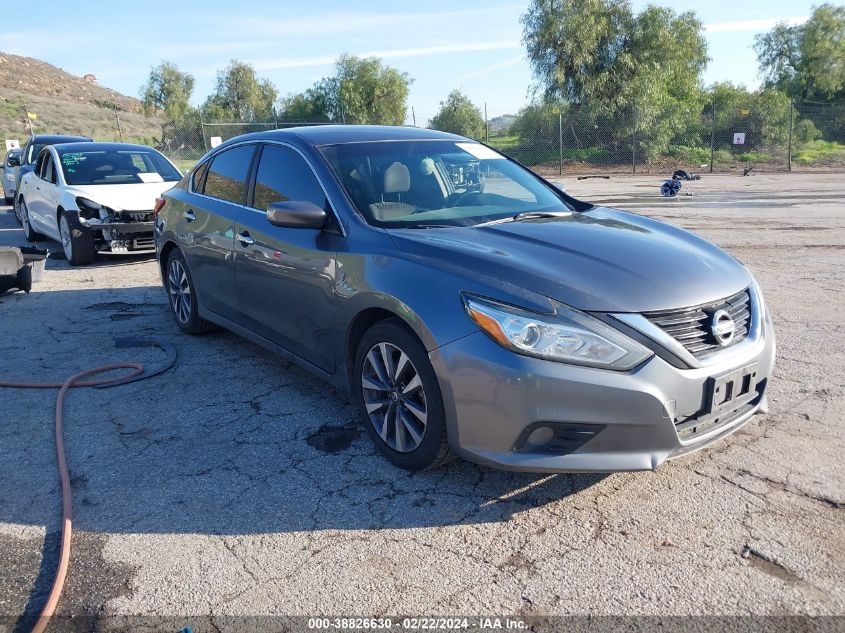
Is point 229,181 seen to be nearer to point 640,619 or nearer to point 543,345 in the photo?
point 543,345

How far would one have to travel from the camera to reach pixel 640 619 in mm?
2438

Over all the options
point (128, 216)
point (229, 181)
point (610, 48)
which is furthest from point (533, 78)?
point (229, 181)

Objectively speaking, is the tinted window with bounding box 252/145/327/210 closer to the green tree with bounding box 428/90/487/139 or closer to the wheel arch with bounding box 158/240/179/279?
the wheel arch with bounding box 158/240/179/279

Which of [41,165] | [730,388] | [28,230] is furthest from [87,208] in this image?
[730,388]

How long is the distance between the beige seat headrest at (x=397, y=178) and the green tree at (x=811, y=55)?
51211mm

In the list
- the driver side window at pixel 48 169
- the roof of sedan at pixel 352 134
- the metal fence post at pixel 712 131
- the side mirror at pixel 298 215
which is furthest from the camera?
the metal fence post at pixel 712 131

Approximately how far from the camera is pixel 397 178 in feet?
13.7

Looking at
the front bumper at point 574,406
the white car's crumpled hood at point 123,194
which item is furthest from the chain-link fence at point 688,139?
the front bumper at point 574,406

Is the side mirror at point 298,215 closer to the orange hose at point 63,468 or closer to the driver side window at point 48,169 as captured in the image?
the orange hose at point 63,468

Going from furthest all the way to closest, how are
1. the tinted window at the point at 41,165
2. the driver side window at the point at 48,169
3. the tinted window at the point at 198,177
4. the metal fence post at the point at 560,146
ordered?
the metal fence post at the point at 560,146 < the tinted window at the point at 41,165 < the driver side window at the point at 48,169 < the tinted window at the point at 198,177

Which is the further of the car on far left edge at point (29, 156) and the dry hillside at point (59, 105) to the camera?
the dry hillside at point (59, 105)

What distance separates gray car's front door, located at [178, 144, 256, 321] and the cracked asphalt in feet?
2.09

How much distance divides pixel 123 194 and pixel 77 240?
33.7 inches

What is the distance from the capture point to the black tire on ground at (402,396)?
321cm
